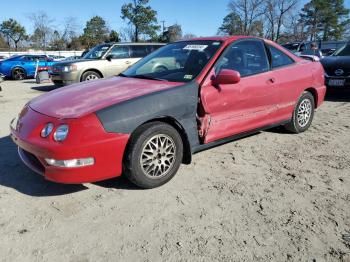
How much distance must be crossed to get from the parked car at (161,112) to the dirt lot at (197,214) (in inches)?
12.0

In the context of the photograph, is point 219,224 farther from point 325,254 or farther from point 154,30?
point 154,30

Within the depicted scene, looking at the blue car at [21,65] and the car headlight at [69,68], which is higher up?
the car headlight at [69,68]

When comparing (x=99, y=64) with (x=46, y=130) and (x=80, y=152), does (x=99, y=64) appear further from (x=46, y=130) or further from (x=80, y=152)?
(x=80, y=152)

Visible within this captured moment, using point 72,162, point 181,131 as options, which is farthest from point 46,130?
point 181,131

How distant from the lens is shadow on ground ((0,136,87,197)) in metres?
3.48

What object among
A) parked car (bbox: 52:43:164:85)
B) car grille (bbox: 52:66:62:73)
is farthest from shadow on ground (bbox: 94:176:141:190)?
car grille (bbox: 52:66:62:73)

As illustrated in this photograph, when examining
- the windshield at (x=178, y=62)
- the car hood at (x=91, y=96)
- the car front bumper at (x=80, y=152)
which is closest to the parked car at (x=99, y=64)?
the windshield at (x=178, y=62)

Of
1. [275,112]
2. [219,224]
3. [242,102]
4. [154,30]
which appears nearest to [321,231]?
[219,224]

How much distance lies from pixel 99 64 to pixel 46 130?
8.17m

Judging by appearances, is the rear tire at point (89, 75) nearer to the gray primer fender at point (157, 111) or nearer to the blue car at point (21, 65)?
the gray primer fender at point (157, 111)

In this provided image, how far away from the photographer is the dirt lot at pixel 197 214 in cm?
252

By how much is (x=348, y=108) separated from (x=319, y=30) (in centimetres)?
5675

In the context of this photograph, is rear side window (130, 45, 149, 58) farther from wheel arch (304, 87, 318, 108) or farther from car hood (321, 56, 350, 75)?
wheel arch (304, 87, 318, 108)

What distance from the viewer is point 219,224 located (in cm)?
286
